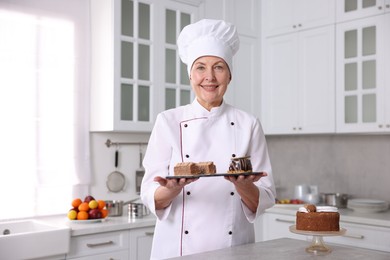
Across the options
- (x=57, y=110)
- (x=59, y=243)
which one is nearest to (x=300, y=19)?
(x=57, y=110)

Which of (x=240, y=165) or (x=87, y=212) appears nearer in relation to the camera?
(x=240, y=165)

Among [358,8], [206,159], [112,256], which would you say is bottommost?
[112,256]

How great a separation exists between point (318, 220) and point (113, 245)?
5.22 feet

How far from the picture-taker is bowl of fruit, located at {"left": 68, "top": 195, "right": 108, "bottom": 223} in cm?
317

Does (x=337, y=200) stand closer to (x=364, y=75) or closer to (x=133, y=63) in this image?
(x=364, y=75)

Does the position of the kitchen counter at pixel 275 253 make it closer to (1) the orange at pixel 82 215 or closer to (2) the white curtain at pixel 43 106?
(1) the orange at pixel 82 215

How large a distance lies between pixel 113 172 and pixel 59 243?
102 centimetres

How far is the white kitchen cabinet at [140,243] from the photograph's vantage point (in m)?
3.25

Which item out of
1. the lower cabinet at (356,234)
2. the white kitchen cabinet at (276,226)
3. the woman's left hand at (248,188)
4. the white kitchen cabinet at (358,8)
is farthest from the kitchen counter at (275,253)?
the white kitchen cabinet at (358,8)

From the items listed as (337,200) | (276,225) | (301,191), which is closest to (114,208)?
(276,225)

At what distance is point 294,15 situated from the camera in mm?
4168

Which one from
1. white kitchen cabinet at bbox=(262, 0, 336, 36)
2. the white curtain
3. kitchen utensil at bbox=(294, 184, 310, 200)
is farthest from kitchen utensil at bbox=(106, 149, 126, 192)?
white kitchen cabinet at bbox=(262, 0, 336, 36)

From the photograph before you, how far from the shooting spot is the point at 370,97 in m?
3.65

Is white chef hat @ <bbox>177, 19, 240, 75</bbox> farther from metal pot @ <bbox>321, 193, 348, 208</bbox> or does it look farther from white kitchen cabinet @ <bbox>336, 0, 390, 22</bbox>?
metal pot @ <bbox>321, 193, 348, 208</bbox>
